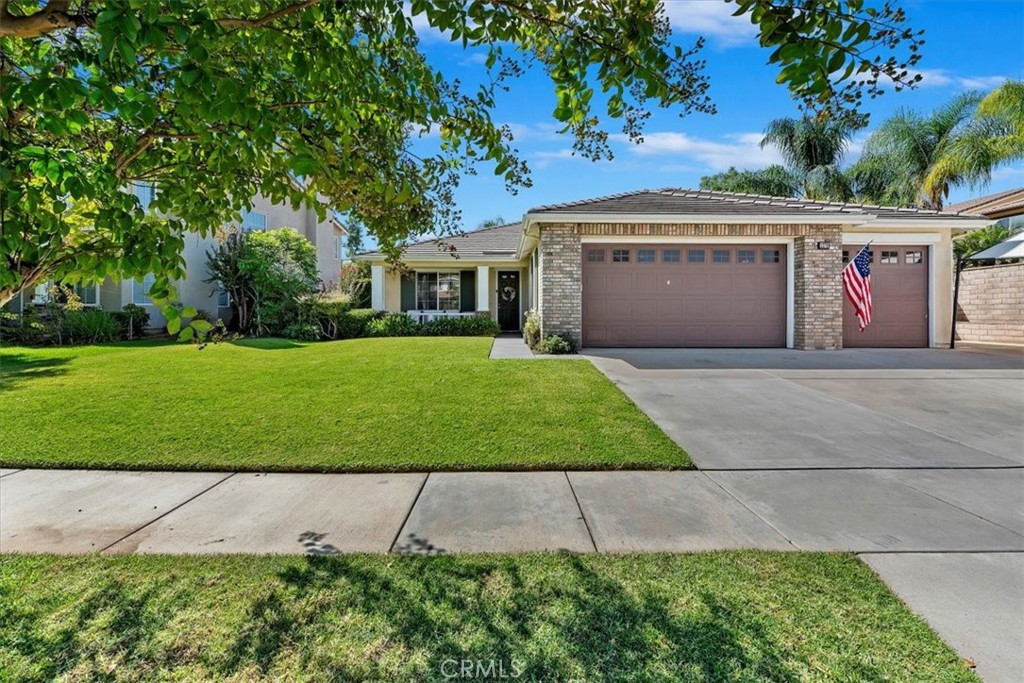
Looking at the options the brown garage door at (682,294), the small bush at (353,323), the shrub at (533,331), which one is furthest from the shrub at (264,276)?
the brown garage door at (682,294)

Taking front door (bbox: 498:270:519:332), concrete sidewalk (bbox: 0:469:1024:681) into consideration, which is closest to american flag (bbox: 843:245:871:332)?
concrete sidewalk (bbox: 0:469:1024:681)

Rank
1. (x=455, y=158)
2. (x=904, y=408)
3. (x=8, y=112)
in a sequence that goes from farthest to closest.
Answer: (x=904, y=408) → (x=455, y=158) → (x=8, y=112)

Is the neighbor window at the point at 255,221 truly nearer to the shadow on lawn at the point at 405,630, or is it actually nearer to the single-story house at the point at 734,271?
the single-story house at the point at 734,271

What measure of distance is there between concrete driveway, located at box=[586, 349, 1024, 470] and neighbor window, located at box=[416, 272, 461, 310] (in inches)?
400

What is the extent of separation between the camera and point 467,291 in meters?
20.2

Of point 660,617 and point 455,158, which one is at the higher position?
point 455,158

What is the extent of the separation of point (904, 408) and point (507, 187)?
274 inches

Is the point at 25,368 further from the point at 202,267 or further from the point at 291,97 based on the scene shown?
the point at 291,97

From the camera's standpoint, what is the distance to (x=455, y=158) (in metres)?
3.30

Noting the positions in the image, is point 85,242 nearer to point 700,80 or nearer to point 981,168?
point 700,80

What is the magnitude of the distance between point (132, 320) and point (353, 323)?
22.6 ft

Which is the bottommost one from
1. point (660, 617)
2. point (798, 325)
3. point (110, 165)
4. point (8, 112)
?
point (660, 617)

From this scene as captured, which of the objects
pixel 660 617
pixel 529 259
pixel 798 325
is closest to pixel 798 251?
pixel 798 325

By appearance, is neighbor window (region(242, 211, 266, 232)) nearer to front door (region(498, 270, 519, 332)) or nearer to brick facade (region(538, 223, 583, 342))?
front door (region(498, 270, 519, 332))
